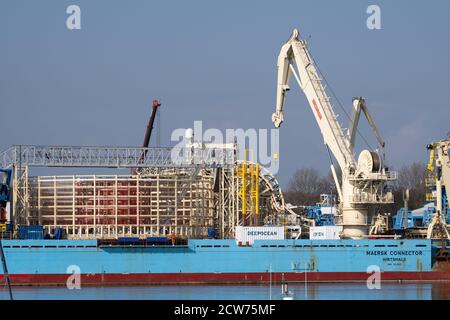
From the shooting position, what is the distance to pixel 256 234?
68.6 m

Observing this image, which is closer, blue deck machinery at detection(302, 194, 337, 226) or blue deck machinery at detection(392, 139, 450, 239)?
blue deck machinery at detection(392, 139, 450, 239)

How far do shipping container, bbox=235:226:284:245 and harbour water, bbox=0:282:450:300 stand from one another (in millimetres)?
4937

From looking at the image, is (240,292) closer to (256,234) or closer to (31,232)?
(256,234)

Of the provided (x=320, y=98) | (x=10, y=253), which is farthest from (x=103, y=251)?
(x=320, y=98)

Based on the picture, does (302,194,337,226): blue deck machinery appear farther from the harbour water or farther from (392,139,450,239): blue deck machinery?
the harbour water

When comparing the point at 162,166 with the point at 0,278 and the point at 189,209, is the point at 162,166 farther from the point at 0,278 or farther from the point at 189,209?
the point at 0,278

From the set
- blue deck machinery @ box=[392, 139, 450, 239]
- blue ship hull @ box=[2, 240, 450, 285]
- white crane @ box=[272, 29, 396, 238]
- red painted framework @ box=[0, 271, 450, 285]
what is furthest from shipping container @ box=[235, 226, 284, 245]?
blue deck machinery @ box=[392, 139, 450, 239]

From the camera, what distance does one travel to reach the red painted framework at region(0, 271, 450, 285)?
2586 inches

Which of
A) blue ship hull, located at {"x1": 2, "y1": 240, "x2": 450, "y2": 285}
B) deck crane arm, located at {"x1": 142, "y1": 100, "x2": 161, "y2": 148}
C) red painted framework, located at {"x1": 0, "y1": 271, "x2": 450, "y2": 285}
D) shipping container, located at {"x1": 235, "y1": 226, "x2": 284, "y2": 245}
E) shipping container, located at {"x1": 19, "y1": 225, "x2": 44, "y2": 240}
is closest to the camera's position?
red painted framework, located at {"x1": 0, "y1": 271, "x2": 450, "y2": 285}

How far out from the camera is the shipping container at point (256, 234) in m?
68.3

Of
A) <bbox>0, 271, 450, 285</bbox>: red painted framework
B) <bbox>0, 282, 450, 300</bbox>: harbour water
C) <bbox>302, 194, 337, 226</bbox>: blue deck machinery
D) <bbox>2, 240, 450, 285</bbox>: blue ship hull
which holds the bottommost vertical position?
<bbox>0, 282, 450, 300</bbox>: harbour water

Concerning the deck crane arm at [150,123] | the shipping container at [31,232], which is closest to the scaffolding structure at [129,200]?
the shipping container at [31,232]

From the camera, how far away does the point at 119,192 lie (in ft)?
238

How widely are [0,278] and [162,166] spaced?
1411 centimetres
